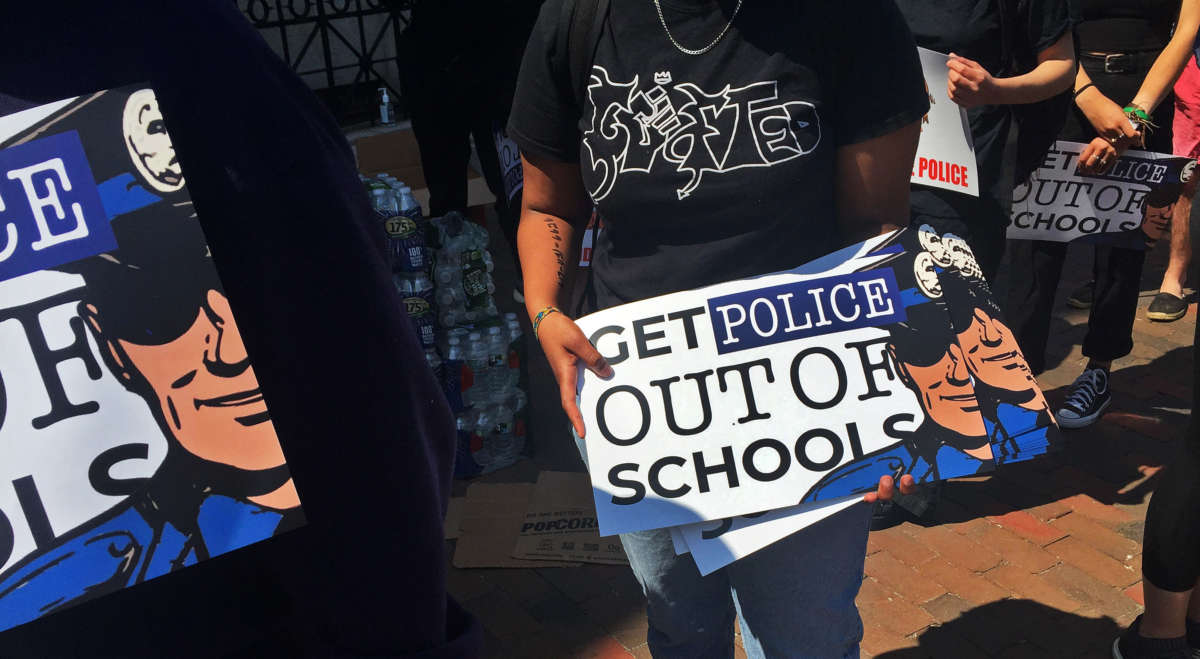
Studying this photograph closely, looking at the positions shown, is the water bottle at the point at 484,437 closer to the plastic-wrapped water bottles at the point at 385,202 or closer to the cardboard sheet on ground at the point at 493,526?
the cardboard sheet on ground at the point at 493,526

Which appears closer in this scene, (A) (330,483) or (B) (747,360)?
(A) (330,483)

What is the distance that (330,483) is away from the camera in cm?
93

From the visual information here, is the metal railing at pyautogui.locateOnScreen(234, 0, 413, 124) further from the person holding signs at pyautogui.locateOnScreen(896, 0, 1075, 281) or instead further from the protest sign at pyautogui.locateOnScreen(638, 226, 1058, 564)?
the protest sign at pyautogui.locateOnScreen(638, 226, 1058, 564)

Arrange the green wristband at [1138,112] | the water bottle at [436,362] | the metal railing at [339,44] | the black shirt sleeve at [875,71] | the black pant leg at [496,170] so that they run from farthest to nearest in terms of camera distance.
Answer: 1. the metal railing at [339,44]
2. the black pant leg at [496,170]
3. the water bottle at [436,362]
4. the green wristband at [1138,112]
5. the black shirt sleeve at [875,71]

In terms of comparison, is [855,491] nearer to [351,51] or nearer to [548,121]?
[548,121]

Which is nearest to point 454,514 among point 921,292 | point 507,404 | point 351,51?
point 507,404

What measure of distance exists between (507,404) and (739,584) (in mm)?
2243

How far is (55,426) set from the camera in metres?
0.85

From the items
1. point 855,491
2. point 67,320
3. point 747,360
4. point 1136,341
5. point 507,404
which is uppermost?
point 67,320

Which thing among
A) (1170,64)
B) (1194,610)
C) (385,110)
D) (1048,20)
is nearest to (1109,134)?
(1170,64)

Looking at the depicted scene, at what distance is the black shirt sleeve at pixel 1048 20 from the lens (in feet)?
9.95

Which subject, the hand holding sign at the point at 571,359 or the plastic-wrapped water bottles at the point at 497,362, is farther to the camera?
the plastic-wrapped water bottles at the point at 497,362

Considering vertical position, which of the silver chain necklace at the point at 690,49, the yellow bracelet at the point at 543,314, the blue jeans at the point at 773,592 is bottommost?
the blue jeans at the point at 773,592

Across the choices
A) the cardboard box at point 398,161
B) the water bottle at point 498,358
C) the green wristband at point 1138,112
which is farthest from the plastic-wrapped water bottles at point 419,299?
the cardboard box at point 398,161
